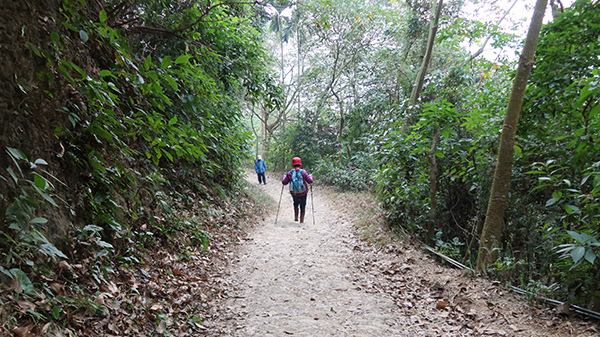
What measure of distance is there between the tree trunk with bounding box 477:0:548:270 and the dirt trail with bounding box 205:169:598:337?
21.9 inches

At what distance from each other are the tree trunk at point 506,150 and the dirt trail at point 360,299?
1.83 feet

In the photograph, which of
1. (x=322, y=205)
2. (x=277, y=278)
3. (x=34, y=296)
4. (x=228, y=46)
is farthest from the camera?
(x=322, y=205)

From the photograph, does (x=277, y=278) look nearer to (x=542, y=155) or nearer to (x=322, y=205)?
(x=542, y=155)

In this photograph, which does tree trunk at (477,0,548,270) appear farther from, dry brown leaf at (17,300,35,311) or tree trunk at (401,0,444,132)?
dry brown leaf at (17,300,35,311)

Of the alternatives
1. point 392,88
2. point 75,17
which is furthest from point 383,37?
point 75,17

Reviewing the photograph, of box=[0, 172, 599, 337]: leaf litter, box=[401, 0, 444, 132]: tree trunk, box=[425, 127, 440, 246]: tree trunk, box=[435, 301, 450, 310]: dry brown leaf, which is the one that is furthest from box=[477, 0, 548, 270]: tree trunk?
box=[401, 0, 444, 132]: tree trunk

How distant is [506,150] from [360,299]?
3082mm

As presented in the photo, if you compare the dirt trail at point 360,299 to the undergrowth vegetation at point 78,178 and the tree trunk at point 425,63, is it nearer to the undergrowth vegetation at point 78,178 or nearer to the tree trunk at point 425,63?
the undergrowth vegetation at point 78,178

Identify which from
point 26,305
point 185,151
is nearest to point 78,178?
point 185,151

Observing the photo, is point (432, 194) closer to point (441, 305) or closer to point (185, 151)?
point (441, 305)

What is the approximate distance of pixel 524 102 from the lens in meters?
4.65

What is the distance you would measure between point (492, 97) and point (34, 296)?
7.30 m

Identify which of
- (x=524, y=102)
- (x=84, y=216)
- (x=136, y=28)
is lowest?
(x=84, y=216)

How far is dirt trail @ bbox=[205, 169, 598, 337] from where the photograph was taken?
12.0ft
